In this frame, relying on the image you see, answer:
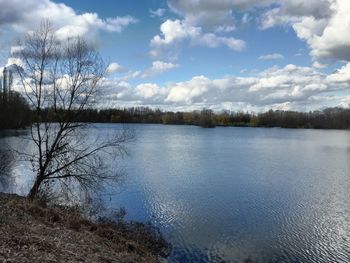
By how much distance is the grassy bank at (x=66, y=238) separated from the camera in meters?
7.83

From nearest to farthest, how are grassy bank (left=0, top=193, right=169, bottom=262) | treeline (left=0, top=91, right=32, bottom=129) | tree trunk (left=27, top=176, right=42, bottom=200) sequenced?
grassy bank (left=0, top=193, right=169, bottom=262)
tree trunk (left=27, top=176, right=42, bottom=200)
treeline (left=0, top=91, right=32, bottom=129)

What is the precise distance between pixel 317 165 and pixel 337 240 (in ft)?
70.7

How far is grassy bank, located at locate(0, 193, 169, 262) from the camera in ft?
25.7

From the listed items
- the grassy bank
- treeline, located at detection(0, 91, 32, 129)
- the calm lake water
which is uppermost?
treeline, located at detection(0, 91, 32, 129)

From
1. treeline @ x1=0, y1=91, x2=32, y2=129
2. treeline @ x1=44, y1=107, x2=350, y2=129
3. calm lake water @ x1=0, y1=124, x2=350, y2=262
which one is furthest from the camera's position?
treeline @ x1=44, y1=107, x2=350, y2=129

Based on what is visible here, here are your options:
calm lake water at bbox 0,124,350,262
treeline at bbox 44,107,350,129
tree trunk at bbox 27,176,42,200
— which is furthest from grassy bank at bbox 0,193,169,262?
treeline at bbox 44,107,350,129

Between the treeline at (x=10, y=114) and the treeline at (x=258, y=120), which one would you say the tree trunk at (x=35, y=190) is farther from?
the treeline at (x=258, y=120)

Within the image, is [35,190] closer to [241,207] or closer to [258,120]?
[241,207]

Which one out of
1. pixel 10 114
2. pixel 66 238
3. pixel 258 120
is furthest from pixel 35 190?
pixel 258 120

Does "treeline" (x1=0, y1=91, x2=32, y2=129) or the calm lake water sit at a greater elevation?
"treeline" (x1=0, y1=91, x2=32, y2=129)

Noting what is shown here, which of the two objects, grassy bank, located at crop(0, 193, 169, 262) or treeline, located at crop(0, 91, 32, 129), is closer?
grassy bank, located at crop(0, 193, 169, 262)

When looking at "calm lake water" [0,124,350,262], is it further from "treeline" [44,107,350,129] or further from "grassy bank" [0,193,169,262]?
"treeline" [44,107,350,129]

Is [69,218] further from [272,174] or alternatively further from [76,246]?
[272,174]

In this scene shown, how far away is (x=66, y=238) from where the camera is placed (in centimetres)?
972
